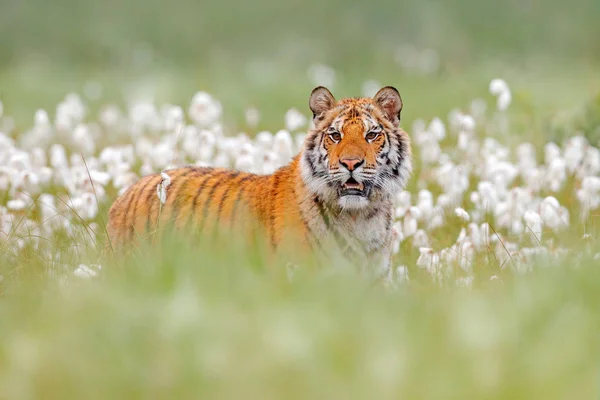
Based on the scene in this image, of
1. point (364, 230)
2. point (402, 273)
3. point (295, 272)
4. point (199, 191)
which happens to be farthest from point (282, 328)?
point (199, 191)

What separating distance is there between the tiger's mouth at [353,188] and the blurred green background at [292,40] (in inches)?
449

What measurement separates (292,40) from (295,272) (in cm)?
1583

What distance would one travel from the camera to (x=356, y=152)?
5.22m

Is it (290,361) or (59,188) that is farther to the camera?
(59,188)

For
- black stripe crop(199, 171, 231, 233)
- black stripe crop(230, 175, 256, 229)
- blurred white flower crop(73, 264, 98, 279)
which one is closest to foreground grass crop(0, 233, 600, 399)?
blurred white flower crop(73, 264, 98, 279)

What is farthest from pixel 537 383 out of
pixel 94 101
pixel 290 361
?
pixel 94 101

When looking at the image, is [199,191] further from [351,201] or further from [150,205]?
[351,201]

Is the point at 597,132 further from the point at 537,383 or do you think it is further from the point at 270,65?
the point at 270,65

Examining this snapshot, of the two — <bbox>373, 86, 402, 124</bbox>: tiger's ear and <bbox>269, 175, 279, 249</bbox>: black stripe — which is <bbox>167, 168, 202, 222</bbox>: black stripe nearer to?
<bbox>269, 175, 279, 249</bbox>: black stripe

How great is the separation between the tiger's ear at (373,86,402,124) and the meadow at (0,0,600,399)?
30.0 inches

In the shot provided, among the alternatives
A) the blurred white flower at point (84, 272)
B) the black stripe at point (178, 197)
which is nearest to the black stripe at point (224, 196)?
the black stripe at point (178, 197)

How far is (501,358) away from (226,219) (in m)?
2.87

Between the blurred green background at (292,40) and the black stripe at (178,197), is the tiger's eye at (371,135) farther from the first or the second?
the blurred green background at (292,40)

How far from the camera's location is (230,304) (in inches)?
133
